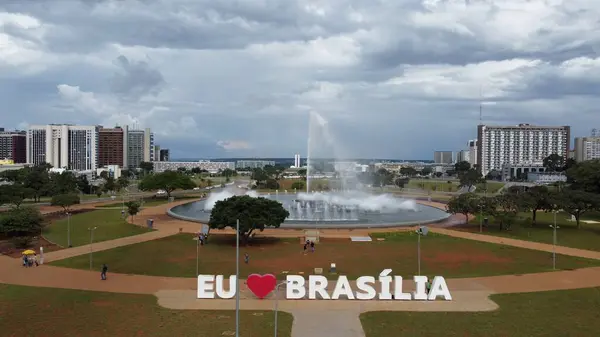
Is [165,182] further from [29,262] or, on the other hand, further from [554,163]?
[554,163]

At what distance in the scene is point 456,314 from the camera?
96.5 feet

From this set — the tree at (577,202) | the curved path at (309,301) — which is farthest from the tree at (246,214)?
the tree at (577,202)

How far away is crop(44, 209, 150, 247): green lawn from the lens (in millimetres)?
56069

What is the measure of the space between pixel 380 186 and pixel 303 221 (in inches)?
3536

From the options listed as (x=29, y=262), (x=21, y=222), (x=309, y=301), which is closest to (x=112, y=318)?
(x=309, y=301)

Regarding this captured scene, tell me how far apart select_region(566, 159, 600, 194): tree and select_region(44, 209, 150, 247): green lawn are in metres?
80.6

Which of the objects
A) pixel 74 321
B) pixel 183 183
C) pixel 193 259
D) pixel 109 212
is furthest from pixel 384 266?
pixel 183 183

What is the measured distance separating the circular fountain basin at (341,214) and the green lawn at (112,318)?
3564 centimetres

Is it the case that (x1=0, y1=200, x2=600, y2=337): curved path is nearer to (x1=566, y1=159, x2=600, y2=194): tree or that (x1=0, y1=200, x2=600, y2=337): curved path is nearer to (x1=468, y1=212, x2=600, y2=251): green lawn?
(x1=468, y1=212, x2=600, y2=251): green lawn

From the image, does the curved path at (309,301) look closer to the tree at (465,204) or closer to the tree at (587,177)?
the tree at (465,204)

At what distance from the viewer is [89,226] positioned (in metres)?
66.6

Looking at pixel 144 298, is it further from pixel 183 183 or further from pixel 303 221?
pixel 183 183

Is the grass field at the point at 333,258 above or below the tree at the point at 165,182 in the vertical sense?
below

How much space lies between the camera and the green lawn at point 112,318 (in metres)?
25.9
